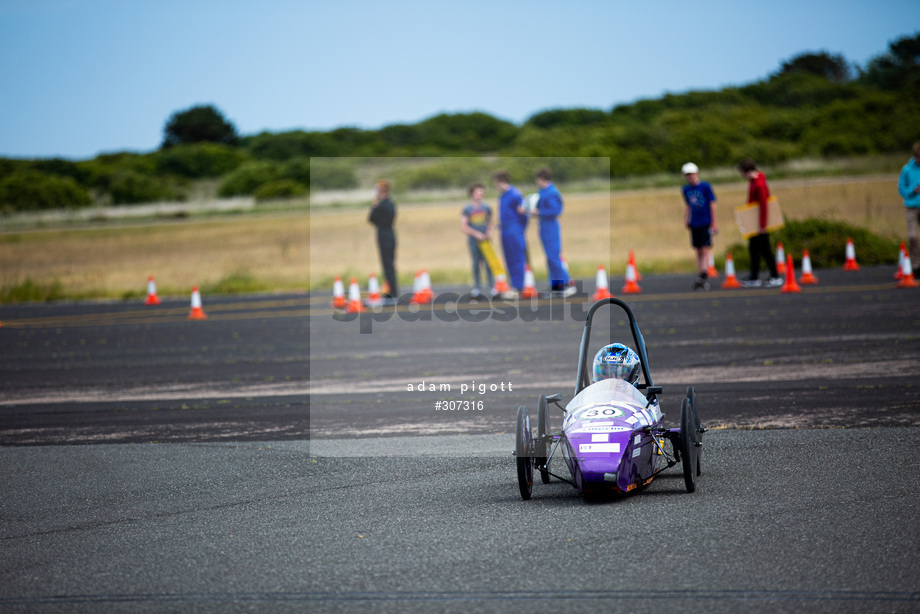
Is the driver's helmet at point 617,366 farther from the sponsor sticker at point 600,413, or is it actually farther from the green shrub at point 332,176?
the green shrub at point 332,176

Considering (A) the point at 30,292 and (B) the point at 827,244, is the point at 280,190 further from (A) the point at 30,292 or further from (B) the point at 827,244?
(B) the point at 827,244

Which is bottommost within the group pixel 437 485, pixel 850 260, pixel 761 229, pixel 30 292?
pixel 437 485

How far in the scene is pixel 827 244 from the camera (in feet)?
82.0

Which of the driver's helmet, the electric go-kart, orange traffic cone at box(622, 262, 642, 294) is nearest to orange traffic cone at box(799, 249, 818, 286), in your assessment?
orange traffic cone at box(622, 262, 642, 294)

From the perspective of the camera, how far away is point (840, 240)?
2503 centimetres

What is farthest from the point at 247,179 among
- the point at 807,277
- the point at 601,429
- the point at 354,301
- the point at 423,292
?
the point at 601,429

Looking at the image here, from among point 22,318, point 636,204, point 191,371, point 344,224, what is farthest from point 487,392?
point 344,224

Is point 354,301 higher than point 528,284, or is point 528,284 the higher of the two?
point 528,284

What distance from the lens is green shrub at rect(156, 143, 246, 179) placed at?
91.6m

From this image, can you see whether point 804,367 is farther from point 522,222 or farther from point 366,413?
point 522,222

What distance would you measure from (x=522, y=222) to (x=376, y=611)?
15.7m

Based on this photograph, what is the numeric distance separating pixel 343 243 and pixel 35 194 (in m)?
37.2

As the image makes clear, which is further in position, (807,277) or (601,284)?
(807,277)

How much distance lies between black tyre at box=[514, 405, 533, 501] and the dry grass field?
20.7m
